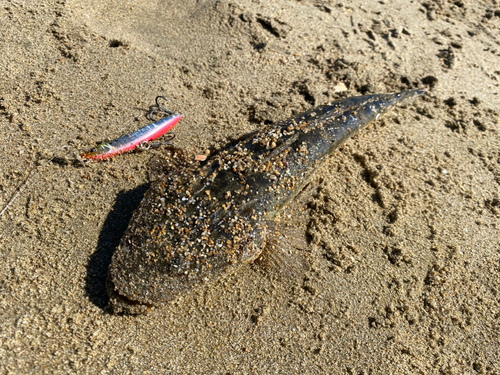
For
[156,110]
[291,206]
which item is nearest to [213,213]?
[291,206]

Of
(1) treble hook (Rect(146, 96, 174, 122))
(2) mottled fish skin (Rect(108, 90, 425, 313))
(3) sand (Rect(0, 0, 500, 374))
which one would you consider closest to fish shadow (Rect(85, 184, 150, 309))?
(3) sand (Rect(0, 0, 500, 374))

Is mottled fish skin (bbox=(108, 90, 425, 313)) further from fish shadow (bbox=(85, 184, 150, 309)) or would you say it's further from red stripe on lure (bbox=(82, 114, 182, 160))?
red stripe on lure (bbox=(82, 114, 182, 160))

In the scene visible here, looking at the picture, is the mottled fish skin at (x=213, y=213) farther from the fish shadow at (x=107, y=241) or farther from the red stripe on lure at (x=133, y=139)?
the red stripe on lure at (x=133, y=139)

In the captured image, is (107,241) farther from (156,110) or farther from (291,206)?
(291,206)

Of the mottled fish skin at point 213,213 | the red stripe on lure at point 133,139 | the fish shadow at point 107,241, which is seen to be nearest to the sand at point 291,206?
the fish shadow at point 107,241

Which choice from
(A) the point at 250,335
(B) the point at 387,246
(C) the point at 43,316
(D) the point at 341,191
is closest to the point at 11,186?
(C) the point at 43,316

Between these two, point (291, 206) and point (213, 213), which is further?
point (291, 206)

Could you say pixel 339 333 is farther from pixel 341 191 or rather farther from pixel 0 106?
pixel 0 106
